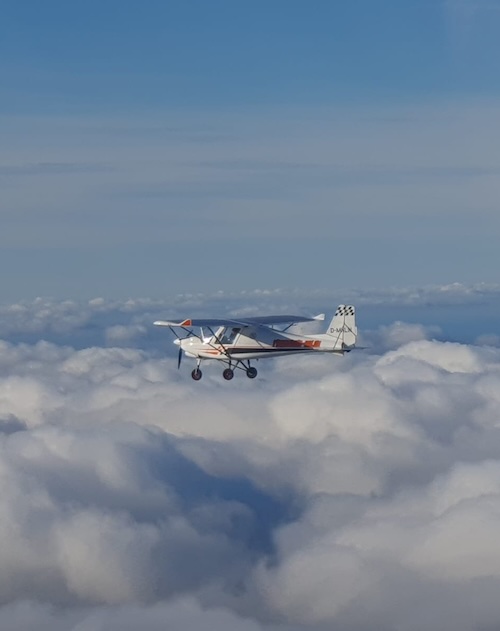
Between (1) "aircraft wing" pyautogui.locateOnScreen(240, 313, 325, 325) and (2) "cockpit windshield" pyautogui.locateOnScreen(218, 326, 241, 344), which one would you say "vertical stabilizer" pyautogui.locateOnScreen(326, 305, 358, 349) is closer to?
(1) "aircraft wing" pyautogui.locateOnScreen(240, 313, 325, 325)

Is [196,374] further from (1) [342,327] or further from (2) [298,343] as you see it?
(1) [342,327]

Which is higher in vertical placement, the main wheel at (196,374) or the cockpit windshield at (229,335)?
the cockpit windshield at (229,335)

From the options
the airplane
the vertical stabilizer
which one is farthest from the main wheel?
the vertical stabilizer

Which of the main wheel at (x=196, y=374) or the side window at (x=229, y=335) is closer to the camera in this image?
the main wheel at (x=196, y=374)

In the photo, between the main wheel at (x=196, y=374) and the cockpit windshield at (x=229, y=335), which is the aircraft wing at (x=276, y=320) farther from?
the main wheel at (x=196, y=374)

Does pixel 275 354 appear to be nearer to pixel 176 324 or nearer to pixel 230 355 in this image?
pixel 230 355

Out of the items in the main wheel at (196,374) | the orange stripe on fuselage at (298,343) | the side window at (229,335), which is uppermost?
the side window at (229,335)

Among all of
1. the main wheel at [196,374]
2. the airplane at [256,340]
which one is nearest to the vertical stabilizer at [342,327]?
the airplane at [256,340]
